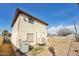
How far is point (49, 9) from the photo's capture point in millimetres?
2002

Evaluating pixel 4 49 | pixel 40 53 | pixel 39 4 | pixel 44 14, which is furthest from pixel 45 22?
pixel 4 49

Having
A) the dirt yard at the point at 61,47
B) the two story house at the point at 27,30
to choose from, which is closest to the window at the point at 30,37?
the two story house at the point at 27,30

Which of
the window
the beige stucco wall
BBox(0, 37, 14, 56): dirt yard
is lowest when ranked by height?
BBox(0, 37, 14, 56): dirt yard

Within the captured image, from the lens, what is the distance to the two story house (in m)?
1.97

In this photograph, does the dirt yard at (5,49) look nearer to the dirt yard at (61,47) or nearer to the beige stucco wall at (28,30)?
the beige stucco wall at (28,30)

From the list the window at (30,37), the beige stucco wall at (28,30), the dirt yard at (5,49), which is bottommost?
the dirt yard at (5,49)

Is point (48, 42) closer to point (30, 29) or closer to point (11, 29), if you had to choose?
point (30, 29)

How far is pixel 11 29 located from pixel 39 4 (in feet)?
1.38

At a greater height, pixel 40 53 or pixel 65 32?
pixel 65 32

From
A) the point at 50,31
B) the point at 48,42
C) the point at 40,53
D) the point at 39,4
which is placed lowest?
the point at 40,53

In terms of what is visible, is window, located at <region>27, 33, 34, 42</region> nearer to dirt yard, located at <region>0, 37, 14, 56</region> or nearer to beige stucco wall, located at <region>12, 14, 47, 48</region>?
beige stucco wall, located at <region>12, 14, 47, 48</region>

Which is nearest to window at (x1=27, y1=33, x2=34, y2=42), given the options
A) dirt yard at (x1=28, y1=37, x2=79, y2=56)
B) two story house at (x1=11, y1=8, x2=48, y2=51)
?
two story house at (x1=11, y1=8, x2=48, y2=51)

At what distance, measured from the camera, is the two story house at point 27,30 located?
197 cm

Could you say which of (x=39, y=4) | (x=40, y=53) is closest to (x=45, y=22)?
(x=39, y=4)
